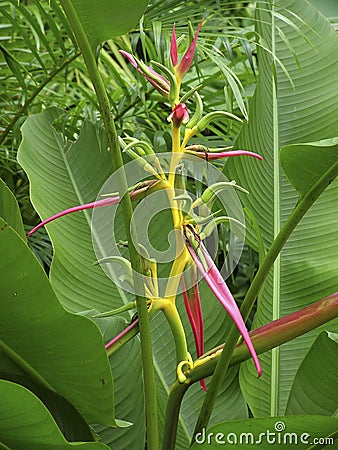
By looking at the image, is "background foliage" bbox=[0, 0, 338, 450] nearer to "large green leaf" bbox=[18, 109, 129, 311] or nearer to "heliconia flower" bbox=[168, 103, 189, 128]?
"large green leaf" bbox=[18, 109, 129, 311]

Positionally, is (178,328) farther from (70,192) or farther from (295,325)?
(70,192)

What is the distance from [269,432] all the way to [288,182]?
0.36 m

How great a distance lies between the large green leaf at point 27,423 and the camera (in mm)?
468

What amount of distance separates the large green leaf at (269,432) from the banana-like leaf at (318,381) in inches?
3.0

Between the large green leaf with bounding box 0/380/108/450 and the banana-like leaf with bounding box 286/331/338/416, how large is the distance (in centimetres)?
22

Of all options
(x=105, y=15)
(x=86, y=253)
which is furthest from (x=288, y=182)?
(x=105, y=15)

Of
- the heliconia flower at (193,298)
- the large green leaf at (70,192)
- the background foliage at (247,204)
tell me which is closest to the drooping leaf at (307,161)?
the heliconia flower at (193,298)

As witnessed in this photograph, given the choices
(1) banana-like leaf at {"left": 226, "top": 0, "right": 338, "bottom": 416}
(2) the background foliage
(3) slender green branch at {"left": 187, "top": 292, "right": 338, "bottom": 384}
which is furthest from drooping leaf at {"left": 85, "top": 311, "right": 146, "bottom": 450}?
(3) slender green branch at {"left": 187, "top": 292, "right": 338, "bottom": 384}

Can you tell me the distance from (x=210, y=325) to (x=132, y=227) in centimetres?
30

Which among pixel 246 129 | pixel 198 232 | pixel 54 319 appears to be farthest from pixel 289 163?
pixel 246 129

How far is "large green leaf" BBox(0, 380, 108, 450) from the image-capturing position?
468 millimetres

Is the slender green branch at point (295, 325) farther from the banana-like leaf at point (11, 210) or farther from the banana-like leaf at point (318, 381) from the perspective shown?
the banana-like leaf at point (11, 210)

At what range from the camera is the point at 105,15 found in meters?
0.47

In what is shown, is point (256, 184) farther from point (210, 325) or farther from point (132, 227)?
point (132, 227)
